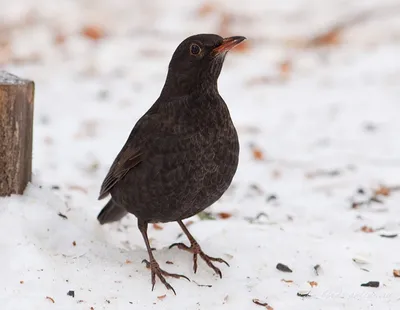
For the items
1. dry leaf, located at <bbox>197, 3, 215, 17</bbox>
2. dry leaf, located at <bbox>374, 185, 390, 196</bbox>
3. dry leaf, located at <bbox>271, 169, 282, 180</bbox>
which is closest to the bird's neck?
dry leaf, located at <bbox>374, 185, 390, 196</bbox>

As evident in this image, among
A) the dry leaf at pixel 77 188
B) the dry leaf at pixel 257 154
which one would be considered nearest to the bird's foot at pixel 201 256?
the dry leaf at pixel 77 188

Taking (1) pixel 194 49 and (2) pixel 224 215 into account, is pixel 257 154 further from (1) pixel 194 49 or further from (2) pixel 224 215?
(1) pixel 194 49

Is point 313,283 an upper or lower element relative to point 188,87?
lower

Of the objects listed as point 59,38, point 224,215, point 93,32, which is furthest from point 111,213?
point 93,32

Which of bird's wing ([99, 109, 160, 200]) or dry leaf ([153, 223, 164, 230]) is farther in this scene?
dry leaf ([153, 223, 164, 230])

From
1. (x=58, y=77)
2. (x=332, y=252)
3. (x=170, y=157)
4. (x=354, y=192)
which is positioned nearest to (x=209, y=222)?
(x=332, y=252)

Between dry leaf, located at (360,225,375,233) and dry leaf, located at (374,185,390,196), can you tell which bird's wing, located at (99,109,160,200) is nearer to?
dry leaf, located at (360,225,375,233)

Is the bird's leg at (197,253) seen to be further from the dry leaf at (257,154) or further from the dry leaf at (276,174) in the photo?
the dry leaf at (257,154)
